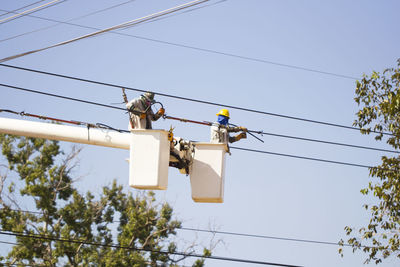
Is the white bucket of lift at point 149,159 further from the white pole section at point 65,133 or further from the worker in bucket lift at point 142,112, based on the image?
the worker in bucket lift at point 142,112

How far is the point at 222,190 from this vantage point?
34.0 ft

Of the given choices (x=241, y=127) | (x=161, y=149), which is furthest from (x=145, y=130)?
(x=241, y=127)

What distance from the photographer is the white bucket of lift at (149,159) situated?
968 cm

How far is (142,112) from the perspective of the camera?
10727 mm

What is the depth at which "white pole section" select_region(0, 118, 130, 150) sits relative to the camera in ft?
32.6

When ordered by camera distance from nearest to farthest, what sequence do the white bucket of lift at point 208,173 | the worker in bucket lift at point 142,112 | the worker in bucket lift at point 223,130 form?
the white bucket of lift at point 208,173, the worker in bucket lift at point 142,112, the worker in bucket lift at point 223,130

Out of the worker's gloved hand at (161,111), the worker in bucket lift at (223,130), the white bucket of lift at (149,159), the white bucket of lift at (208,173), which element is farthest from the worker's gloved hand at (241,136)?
the white bucket of lift at (149,159)

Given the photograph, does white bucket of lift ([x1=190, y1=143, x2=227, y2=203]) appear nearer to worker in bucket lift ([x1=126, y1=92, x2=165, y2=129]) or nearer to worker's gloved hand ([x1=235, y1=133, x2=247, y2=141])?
worker in bucket lift ([x1=126, y1=92, x2=165, y2=129])

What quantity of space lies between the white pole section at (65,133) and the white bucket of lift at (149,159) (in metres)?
0.38

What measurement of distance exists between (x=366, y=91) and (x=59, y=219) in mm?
20120

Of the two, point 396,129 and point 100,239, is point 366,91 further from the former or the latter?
point 100,239

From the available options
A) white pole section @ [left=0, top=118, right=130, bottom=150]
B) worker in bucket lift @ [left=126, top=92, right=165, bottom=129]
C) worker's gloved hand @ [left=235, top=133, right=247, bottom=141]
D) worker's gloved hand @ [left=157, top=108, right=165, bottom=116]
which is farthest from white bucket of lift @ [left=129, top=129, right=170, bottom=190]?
worker's gloved hand @ [left=235, top=133, right=247, bottom=141]

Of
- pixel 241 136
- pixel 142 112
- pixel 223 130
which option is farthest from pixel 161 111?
pixel 241 136

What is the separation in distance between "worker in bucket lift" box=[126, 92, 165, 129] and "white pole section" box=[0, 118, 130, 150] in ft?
1.60
